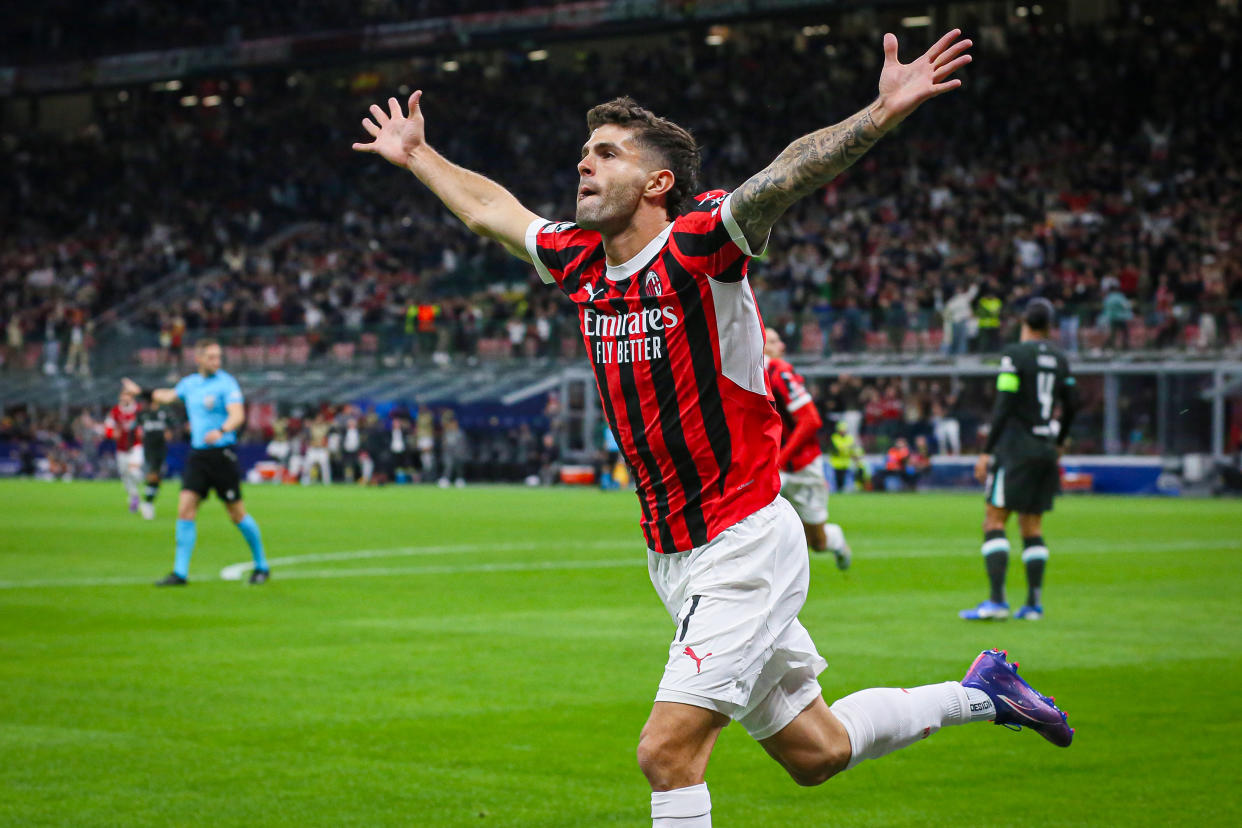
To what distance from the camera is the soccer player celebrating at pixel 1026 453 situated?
501 inches

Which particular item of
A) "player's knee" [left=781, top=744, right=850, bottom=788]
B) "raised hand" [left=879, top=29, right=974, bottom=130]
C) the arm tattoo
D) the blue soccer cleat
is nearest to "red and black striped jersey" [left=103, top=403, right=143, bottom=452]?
the blue soccer cleat

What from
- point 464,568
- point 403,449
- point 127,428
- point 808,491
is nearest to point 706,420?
point 808,491

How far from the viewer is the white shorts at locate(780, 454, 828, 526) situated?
50.8 feet

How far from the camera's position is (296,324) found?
168 feet

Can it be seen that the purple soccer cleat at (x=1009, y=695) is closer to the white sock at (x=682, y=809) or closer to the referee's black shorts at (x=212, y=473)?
the white sock at (x=682, y=809)

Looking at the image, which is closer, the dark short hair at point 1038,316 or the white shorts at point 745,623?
the white shorts at point 745,623

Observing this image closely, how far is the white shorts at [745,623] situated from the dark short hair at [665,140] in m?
1.05

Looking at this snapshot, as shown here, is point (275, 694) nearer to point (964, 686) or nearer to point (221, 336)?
point (964, 686)

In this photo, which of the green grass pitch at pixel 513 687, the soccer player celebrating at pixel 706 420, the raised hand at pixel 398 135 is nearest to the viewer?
the soccer player celebrating at pixel 706 420

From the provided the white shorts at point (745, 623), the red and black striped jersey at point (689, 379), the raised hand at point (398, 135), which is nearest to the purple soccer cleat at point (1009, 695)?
the white shorts at point (745, 623)

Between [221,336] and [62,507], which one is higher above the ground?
[221,336]

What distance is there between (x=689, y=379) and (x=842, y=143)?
34.5 inches

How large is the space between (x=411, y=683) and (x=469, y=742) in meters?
1.87

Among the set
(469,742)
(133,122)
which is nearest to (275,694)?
(469,742)
